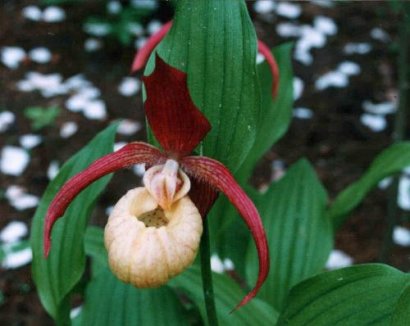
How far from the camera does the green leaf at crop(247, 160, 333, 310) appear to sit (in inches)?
48.0

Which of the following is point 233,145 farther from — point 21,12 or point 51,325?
point 21,12

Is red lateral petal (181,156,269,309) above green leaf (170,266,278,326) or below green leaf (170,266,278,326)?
above

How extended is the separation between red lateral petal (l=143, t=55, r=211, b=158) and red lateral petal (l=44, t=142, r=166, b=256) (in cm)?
3

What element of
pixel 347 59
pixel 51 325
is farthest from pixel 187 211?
pixel 347 59

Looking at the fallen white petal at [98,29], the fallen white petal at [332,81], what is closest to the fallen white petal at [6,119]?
the fallen white petal at [98,29]

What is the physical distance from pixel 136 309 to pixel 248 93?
0.38m

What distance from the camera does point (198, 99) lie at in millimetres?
833

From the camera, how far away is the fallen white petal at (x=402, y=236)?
5.84ft

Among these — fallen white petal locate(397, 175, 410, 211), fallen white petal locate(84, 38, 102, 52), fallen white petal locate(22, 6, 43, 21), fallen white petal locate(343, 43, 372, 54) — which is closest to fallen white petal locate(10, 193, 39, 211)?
fallen white petal locate(84, 38, 102, 52)

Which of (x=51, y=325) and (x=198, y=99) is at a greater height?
(x=198, y=99)

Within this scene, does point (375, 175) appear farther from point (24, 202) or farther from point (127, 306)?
point (24, 202)

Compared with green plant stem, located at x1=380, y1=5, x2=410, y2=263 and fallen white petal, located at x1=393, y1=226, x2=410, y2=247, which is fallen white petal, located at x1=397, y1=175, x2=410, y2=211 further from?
green plant stem, located at x1=380, y1=5, x2=410, y2=263

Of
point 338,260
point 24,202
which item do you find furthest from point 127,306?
point 24,202

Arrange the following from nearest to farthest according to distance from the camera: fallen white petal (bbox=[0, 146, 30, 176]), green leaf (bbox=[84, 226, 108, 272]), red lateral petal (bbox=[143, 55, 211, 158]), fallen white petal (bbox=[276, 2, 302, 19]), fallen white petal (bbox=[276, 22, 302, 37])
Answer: red lateral petal (bbox=[143, 55, 211, 158]) < green leaf (bbox=[84, 226, 108, 272]) < fallen white petal (bbox=[0, 146, 30, 176]) < fallen white petal (bbox=[276, 22, 302, 37]) < fallen white petal (bbox=[276, 2, 302, 19])
